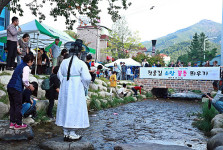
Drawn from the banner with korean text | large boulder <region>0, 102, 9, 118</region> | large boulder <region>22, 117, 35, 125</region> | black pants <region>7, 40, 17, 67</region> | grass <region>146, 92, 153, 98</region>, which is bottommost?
grass <region>146, 92, 153, 98</region>

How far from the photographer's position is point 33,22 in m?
11.3

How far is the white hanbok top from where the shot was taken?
15.6 feet

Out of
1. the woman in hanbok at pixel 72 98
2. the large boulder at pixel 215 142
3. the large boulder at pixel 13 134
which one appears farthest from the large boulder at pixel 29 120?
the large boulder at pixel 215 142

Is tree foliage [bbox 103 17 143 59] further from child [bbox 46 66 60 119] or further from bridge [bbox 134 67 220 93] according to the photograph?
child [bbox 46 66 60 119]

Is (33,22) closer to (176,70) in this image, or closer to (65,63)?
(65,63)

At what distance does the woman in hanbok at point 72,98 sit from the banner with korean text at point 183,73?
1376cm

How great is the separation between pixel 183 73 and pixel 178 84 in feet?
3.25

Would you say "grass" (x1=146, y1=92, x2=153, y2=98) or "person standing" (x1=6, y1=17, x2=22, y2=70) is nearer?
"person standing" (x1=6, y1=17, x2=22, y2=70)

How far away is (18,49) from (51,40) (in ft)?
16.2

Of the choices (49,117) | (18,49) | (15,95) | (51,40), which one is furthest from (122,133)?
(51,40)

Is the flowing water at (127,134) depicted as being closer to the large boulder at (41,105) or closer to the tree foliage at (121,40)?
the large boulder at (41,105)

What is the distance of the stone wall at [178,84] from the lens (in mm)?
17109

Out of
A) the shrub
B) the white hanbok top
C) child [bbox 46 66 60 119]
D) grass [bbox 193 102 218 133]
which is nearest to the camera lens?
the white hanbok top

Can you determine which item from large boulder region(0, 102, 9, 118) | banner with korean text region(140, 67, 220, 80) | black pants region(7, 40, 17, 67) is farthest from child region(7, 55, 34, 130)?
banner with korean text region(140, 67, 220, 80)
